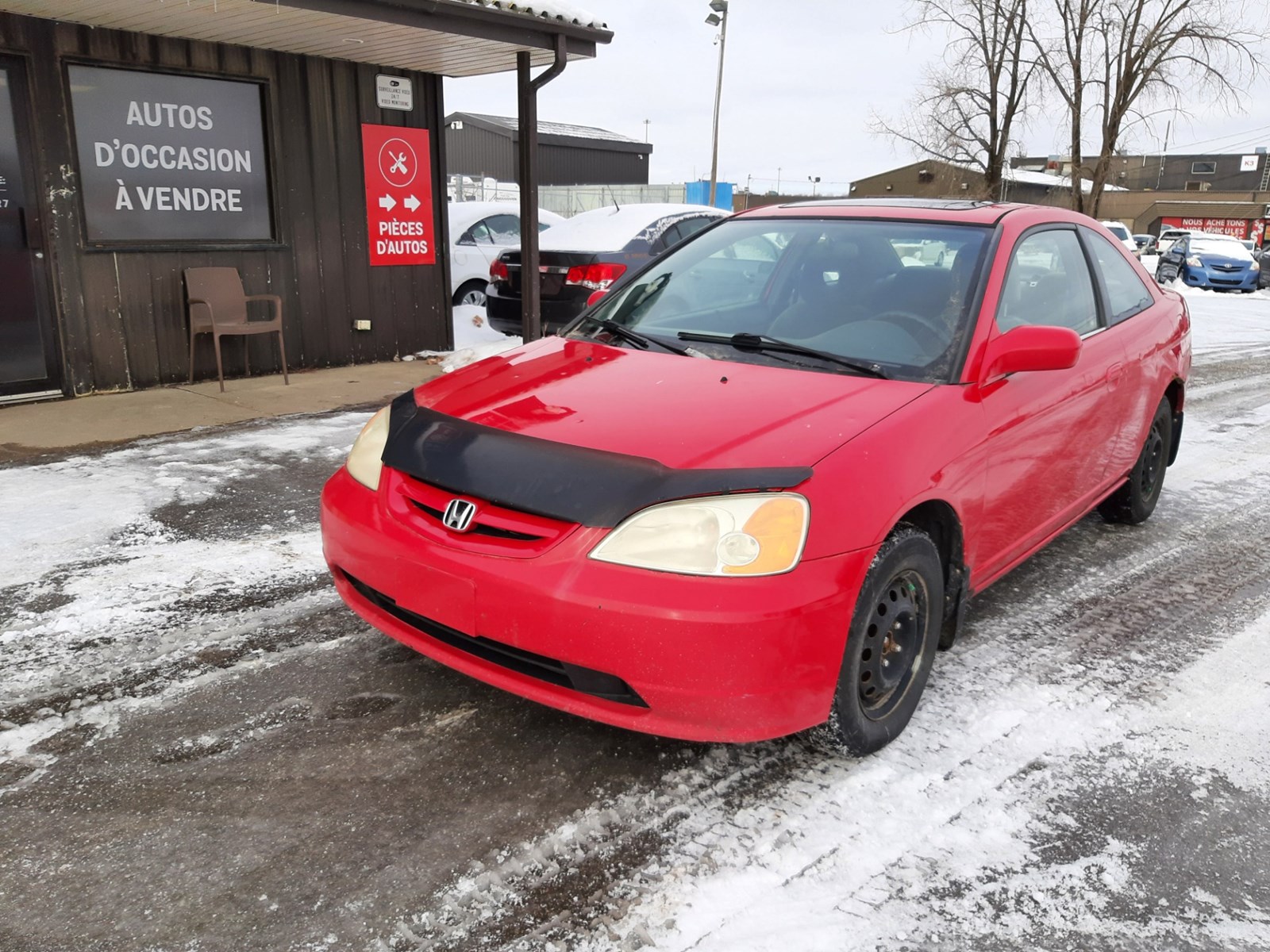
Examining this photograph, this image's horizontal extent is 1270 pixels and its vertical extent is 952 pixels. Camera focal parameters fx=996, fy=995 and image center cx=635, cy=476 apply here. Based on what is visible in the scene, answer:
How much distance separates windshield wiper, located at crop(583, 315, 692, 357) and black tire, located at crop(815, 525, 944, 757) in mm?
1049

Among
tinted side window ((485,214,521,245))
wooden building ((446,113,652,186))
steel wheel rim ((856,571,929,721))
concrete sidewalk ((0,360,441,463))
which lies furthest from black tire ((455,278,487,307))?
wooden building ((446,113,652,186))

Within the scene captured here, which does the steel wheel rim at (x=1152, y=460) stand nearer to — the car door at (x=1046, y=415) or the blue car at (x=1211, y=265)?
the car door at (x=1046, y=415)

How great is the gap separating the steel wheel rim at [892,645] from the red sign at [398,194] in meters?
7.36

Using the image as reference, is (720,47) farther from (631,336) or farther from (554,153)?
(631,336)

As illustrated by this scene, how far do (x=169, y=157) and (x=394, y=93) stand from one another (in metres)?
2.13

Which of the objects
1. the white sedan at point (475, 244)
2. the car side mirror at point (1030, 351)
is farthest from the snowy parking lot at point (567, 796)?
the white sedan at point (475, 244)

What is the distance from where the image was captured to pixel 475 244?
1205cm

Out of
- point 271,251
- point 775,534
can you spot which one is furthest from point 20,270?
point 775,534

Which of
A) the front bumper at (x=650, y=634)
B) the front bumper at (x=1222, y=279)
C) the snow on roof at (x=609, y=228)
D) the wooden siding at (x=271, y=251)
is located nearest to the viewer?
the front bumper at (x=650, y=634)

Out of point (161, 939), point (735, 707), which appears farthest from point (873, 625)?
point (161, 939)

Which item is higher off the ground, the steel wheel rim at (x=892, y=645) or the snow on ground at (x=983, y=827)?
the steel wheel rim at (x=892, y=645)

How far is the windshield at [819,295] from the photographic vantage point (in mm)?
3217

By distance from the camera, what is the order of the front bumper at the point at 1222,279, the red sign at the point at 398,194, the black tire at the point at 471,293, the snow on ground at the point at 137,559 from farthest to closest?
the front bumper at the point at 1222,279
the black tire at the point at 471,293
the red sign at the point at 398,194
the snow on ground at the point at 137,559

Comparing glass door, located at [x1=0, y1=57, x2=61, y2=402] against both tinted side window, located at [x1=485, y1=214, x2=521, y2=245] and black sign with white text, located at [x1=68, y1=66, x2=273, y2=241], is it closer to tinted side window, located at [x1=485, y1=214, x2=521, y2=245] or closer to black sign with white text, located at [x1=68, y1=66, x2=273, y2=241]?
black sign with white text, located at [x1=68, y1=66, x2=273, y2=241]
